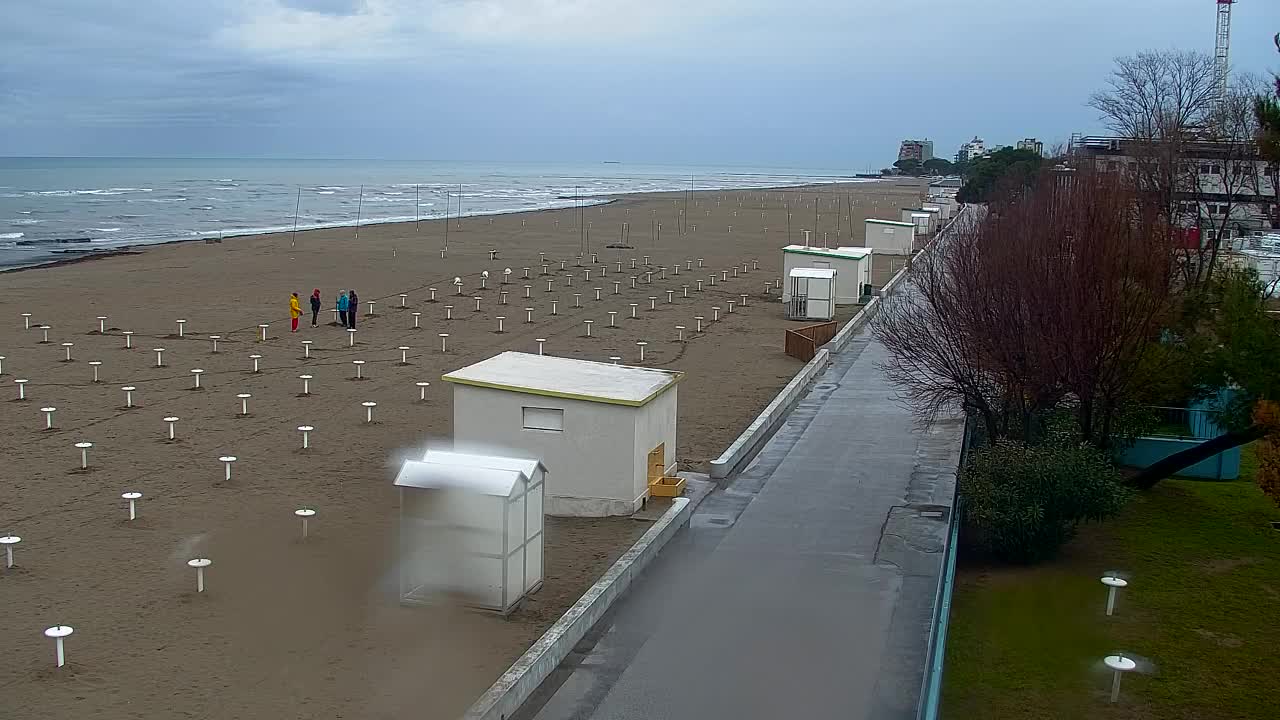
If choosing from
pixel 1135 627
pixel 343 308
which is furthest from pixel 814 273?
pixel 1135 627

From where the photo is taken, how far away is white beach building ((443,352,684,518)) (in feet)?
52.4

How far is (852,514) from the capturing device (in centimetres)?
1652

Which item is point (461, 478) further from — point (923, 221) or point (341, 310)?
point (923, 221)

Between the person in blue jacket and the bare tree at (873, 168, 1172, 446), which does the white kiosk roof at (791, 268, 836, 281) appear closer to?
the person in blue jacket

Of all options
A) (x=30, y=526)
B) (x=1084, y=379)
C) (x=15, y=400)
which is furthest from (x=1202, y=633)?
(x=15, y=400)

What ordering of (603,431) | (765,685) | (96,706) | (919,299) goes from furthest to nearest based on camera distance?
(919,299), (603,431), (765,685), (96,706)

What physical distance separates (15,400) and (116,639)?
1287 centimetres

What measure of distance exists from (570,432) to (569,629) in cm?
478

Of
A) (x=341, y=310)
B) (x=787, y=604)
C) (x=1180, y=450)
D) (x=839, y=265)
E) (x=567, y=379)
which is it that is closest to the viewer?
(x=787, y=604)

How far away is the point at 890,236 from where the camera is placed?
201 ft

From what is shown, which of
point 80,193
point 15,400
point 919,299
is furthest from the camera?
point 80,193

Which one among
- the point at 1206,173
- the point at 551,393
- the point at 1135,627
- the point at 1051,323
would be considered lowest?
the point at 1135,627

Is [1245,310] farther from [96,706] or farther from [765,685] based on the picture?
[96,706]

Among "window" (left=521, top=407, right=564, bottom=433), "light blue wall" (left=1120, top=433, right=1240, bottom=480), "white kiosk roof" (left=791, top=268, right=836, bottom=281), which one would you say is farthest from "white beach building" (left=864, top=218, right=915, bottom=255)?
"window" (left=521, top=407, right=564, bottom=433)
